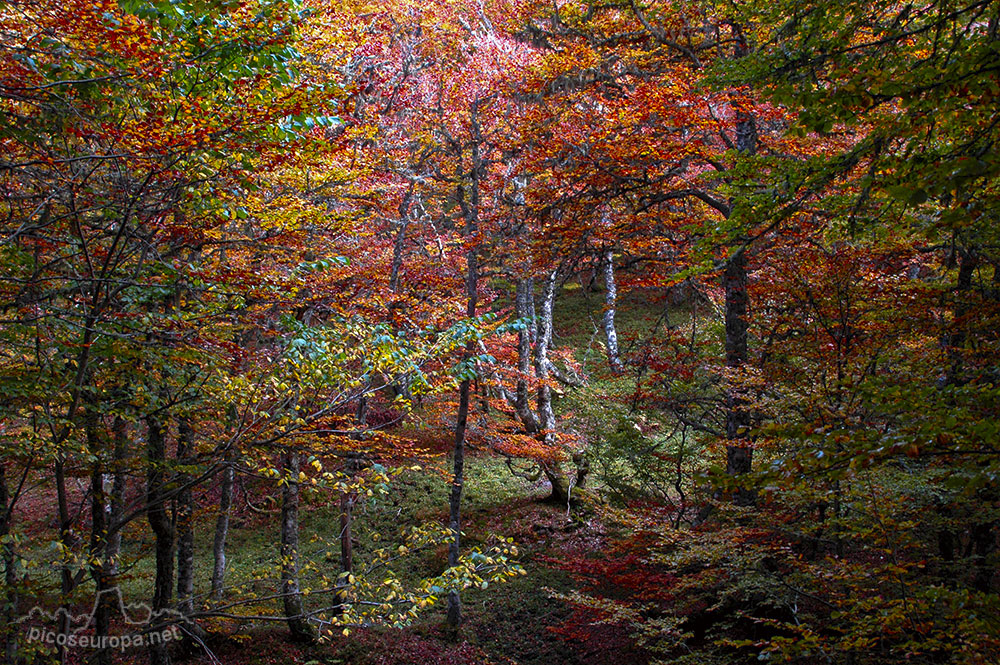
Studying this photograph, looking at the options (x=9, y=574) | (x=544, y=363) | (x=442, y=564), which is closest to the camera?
(x=9, y=574)

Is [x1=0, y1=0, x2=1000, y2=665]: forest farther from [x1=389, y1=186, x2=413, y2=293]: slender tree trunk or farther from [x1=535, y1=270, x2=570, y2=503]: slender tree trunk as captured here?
[x1=535, y1=270, x2=570, y2=503]: slender tree trunk

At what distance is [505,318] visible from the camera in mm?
9070

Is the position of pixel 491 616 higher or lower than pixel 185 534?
lower

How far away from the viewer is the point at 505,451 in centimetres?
1380

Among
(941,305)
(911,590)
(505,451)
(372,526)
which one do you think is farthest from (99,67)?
(372,526)

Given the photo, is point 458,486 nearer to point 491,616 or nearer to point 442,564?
point 491,616

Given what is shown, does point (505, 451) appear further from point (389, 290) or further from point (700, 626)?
point (700, 626)

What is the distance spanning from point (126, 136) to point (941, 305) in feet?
25.1

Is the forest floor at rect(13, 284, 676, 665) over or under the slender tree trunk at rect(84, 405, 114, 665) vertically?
under

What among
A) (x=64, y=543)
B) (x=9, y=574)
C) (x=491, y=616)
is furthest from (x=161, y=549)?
(x=491, y=616)

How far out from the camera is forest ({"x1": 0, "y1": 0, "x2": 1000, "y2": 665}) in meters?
4.14

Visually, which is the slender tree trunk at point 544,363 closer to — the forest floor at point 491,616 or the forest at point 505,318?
the forest at point 505,318

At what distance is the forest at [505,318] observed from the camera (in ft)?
13.6

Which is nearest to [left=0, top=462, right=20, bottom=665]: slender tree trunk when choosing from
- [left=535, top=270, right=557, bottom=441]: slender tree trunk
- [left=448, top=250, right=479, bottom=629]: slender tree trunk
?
[left=448, top=250, right=479, bottom=629]: slender tree trunk
